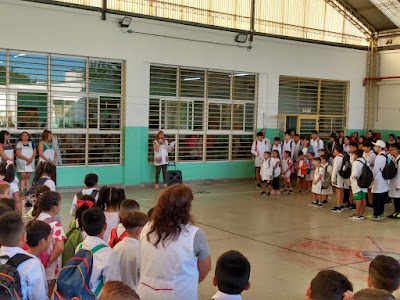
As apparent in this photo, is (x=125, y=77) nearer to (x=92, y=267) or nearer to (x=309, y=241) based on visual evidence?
(x=309, y=241)

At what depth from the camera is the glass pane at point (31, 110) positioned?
11227 millimetres

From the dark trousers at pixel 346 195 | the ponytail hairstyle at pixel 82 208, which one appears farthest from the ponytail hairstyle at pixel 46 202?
the dark trousers at pixel 346 195

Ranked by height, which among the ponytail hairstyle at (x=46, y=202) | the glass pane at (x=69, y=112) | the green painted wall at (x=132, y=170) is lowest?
the green painted wall at (x=132, y=170)

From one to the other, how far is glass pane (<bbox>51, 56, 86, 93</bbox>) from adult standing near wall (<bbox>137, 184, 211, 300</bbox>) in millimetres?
9380

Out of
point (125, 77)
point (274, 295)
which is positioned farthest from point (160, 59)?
point (274, 295)

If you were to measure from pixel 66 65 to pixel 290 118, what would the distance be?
7639 mm

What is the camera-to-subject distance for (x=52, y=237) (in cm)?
400

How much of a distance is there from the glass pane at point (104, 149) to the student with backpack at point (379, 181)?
658cm

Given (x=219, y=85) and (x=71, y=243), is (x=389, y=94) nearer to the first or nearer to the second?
(x=219, y=85)

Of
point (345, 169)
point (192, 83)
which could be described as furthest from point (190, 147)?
point (345, 169)

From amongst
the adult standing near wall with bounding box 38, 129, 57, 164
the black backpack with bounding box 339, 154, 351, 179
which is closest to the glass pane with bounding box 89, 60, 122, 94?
the adult standing near wall with bounding box 38, 129, 57, 164

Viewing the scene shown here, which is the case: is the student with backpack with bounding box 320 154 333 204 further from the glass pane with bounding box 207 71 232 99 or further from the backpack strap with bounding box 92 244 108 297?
the backpack strap with bounding box 92 244 108 297

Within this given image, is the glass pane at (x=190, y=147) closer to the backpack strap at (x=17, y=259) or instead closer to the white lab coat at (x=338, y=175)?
the white lab coat at (x=338, y=175)

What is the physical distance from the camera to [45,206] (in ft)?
13.8
